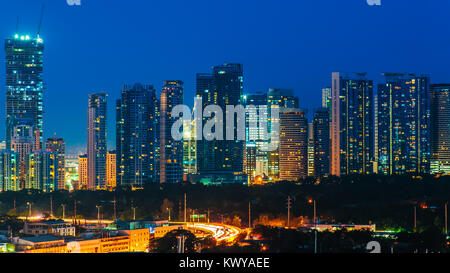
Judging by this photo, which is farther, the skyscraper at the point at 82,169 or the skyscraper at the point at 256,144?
the skyscraper at the point at 82,169

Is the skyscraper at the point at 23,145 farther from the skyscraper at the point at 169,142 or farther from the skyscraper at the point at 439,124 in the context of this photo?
the skyscraper at the point at 439,124

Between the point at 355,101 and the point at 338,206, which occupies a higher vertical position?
the point at 355,101

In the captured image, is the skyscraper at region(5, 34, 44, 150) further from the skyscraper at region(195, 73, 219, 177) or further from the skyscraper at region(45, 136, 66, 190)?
the skyscraper at region(195, 73, 219, 177)

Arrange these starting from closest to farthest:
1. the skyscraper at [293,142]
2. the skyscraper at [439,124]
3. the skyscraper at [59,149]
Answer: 1. the skyscraper at [439,124]
2. the skyscraper at [59,149]
3. the skyscraper at [293,142]

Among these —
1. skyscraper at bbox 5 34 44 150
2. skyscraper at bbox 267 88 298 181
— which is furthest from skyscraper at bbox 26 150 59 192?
skyscraper at bbox 267 88 298 181

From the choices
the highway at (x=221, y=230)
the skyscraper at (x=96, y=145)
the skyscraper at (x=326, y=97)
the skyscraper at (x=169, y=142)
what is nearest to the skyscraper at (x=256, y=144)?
the skyscraper at (x=326, y=97)

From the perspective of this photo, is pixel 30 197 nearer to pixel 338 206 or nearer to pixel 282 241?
pixel 338 206
